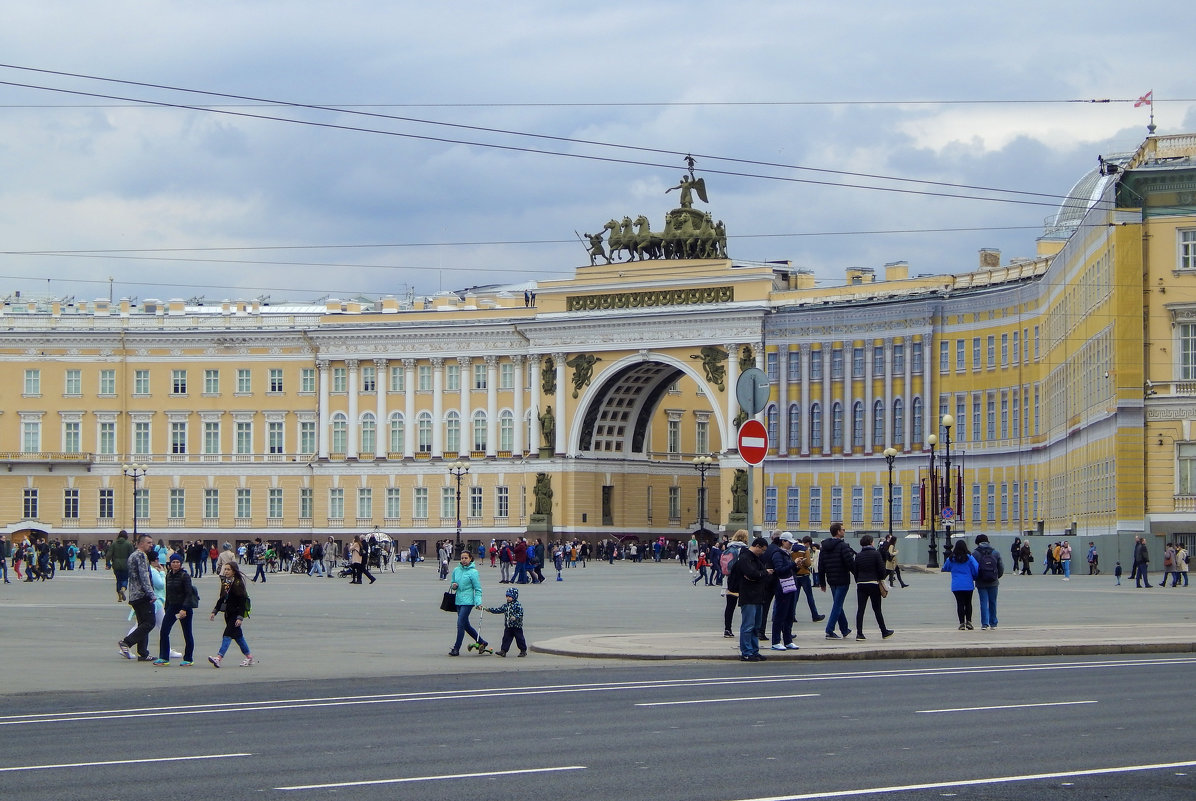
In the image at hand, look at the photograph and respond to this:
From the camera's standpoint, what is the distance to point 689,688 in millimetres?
23734

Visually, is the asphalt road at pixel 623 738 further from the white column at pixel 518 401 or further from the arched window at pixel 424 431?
the arched window at pixel 424 431

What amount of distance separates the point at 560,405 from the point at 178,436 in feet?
75.8

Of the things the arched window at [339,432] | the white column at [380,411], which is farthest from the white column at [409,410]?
the arched window at [339,432]

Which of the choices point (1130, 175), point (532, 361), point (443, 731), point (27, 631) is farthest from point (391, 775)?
point (532, 361)

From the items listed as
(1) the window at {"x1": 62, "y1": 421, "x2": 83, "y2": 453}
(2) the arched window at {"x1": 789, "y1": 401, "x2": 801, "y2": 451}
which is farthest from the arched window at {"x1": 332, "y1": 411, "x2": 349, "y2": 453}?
(2) the arched window at {"x1": 789, "y1": 401, "x2": 801, "y2": 451}

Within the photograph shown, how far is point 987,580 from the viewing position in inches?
1347

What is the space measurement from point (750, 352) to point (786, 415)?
3.95 meters

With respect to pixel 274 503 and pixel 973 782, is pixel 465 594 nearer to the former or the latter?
pixel 973 782

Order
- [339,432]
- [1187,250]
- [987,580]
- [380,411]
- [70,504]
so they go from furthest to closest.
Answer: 1. [70,504]
2. [339,432]
3. [380,411]
4. [1187,250]
5. [987,580]

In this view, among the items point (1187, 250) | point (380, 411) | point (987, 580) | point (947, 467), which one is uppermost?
point (1187, 250)

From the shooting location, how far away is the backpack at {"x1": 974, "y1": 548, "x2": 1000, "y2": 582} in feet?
112

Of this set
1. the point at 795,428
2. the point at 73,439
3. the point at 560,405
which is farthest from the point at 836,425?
the point at 73,439

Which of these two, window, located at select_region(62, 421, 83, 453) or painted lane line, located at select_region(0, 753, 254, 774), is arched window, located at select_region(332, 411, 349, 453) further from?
painted lane line, located at select_region(0, 753, 254, 774)

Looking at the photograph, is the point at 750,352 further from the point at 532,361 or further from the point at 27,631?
the point at 27,631
